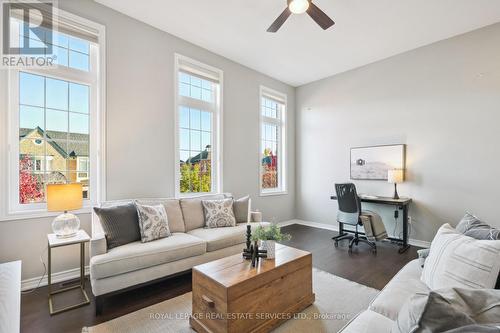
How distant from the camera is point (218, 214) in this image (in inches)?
A: 134

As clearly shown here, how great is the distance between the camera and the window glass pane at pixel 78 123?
2959 mm

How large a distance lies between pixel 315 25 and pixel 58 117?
3.47 metres

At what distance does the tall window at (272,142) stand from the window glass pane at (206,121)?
1.24m

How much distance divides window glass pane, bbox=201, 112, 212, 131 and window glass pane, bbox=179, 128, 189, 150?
34 centimetres

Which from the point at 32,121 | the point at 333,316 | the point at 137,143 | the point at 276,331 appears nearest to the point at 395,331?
the point at 276,331

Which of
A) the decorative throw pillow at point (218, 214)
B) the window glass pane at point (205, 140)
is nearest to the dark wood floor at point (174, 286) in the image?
the decorative throw pillow at point (218, 214)

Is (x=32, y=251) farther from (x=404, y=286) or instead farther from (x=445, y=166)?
(x=445, y=166)

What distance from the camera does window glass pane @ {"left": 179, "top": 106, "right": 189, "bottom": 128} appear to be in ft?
12.9

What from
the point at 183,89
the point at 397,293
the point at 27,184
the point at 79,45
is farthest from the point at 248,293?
the point at 79,45

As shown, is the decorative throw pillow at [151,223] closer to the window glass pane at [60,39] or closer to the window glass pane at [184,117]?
the window glass pane at [184,117]

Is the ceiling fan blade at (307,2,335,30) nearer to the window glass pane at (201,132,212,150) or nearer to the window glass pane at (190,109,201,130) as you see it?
the window glass pane at (190,109,201,130)

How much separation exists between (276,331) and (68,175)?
9.26 feet

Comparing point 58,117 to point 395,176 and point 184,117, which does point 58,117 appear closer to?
point 184,117

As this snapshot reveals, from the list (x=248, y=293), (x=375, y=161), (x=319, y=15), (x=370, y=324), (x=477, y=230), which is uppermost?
(x=319, y=15)
